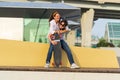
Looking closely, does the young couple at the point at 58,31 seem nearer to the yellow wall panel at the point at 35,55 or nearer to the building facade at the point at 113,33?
the yellow wall panel at the point at 35,55

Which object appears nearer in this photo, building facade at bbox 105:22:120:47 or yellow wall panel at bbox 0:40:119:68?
yellow wall panel at bbox 0:40:119:68

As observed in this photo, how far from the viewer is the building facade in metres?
110

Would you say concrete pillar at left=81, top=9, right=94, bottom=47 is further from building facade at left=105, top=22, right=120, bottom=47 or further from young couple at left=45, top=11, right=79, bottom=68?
young couple at left=45, top=11, right=79, bottom=68

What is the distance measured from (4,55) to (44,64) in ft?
3.53

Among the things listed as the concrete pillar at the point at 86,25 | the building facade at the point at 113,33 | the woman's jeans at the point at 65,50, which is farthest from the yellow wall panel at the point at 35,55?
the building facade at the point at 113,33

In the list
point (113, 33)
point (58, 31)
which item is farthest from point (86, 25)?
point (58, 31)

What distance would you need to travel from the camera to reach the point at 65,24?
10.4 m

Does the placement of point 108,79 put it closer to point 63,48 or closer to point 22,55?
point 63,48

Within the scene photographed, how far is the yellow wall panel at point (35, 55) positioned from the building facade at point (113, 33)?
322 feet

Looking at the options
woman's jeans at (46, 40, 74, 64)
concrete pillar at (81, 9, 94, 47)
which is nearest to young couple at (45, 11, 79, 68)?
woman's jeans at (46, 40, 74, 64)

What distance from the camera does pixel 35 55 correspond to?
1027 centimetres

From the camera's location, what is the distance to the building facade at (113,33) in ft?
362

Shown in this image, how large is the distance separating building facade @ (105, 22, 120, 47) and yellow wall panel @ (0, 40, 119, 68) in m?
98.1

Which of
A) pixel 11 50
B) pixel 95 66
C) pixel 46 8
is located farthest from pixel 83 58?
pixel 46 8
